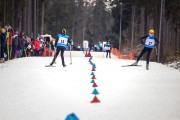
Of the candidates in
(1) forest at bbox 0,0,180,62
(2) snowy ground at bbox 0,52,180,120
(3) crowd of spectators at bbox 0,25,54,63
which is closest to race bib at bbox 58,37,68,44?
(3) crowd of spectators at bbox 0,25,54,63

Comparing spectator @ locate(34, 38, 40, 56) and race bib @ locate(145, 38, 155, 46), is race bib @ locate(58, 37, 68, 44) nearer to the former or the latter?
race bib @ locate(145, 38, 155, 46)

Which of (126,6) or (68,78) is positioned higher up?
Answer: (126,6)

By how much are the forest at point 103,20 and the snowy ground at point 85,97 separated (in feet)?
55.2

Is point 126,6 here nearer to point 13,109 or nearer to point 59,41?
point 59,41

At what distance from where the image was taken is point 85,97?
1133 cm

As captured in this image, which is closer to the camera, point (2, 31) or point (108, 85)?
point (108, 85)

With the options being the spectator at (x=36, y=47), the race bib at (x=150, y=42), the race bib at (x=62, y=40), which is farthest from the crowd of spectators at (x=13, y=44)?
the race bib at (x=150, y=42)

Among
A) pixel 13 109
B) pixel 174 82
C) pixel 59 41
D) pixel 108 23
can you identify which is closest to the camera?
pixel 13 109

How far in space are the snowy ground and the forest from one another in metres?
16.8

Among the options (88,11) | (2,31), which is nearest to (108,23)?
(88,11)

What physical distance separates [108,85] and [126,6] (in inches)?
2075

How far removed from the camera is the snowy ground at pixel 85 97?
9289mm

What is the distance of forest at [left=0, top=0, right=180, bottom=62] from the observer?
36.8 m

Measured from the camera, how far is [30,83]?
14312 mm
